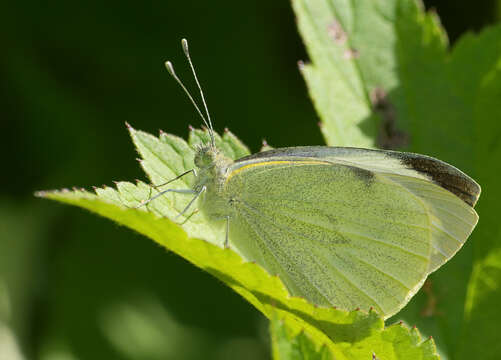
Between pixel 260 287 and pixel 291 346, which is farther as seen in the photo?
pixel 260 287

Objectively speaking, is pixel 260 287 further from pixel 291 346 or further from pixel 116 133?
pixel 116 133

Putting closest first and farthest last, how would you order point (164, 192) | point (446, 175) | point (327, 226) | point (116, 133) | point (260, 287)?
point (260, 287) < point (164, 192) < point (446, 175) < point (327, 226) < point (116, 133)

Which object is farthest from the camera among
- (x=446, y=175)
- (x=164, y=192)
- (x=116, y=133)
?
(x=116, y=133)

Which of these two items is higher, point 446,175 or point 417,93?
point 417,93

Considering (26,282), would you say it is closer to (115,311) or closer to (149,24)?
(115,311)

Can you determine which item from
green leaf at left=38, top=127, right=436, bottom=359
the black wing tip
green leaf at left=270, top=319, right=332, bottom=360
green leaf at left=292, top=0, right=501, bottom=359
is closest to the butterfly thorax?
green leaf at left=38, top=127, right=436, bottom=359

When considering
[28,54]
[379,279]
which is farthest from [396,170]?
[28,54]

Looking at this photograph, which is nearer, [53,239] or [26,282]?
[26,282]

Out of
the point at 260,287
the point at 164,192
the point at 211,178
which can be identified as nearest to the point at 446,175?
the point at 211,178
